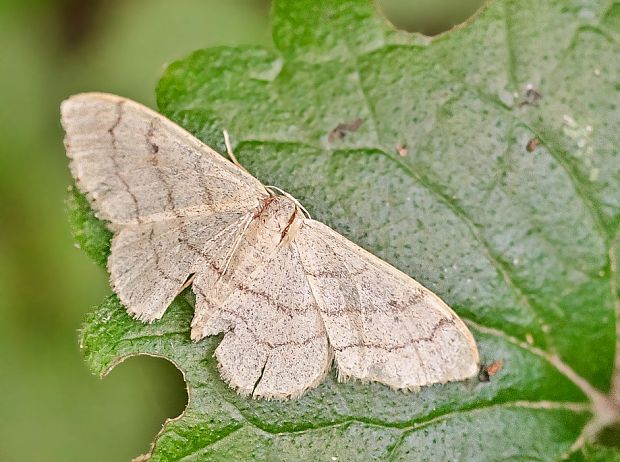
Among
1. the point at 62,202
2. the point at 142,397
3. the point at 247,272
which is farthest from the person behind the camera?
the point at 62,202

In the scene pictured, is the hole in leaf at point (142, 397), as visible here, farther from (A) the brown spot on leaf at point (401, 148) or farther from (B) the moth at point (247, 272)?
(A) the brown spot on leaf at point (401, 148)

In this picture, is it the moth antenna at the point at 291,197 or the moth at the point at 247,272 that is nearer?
the moth at the point at 247,272

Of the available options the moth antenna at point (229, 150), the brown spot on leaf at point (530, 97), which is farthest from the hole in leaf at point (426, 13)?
the moth antenna at point (229, 150)

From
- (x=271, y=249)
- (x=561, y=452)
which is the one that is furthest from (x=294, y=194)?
(x=561, y=452)

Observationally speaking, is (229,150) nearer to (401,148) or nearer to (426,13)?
(401,148)

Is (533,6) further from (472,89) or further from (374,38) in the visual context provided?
(374,38)

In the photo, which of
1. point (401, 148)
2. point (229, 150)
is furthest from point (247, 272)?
point (401, 148)

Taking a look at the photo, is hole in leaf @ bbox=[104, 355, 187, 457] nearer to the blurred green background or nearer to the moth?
the blurred green background
